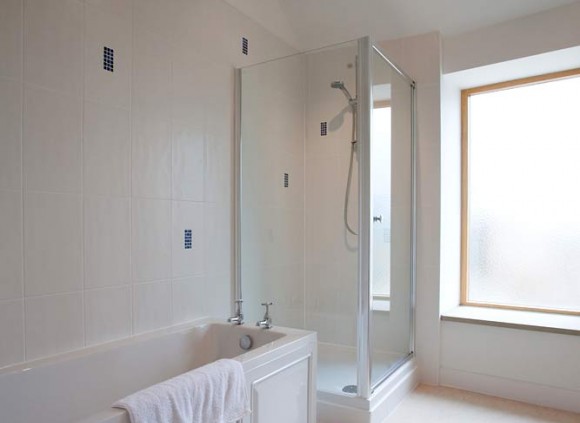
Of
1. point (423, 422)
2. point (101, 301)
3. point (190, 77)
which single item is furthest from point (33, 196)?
point (423, 422)

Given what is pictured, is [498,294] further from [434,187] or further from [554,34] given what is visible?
[554,34]

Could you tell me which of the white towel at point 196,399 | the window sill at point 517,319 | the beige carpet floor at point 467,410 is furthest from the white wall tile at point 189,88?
the window sill at point 517,319

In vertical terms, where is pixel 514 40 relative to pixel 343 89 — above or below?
above

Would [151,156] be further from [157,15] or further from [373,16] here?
[373,16]

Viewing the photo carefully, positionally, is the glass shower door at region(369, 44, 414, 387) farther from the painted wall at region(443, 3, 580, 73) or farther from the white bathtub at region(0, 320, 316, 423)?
the white bathtub at region(0, 320, 316, 423)

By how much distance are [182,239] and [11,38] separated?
113 cm

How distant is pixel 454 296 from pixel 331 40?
213 cm

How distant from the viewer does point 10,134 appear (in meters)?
1.57

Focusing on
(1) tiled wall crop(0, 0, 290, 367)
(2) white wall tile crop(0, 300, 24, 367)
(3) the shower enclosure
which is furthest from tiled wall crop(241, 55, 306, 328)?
(2) white wall tile crop(0, 300, 24, 367)

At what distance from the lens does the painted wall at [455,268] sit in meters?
2.67

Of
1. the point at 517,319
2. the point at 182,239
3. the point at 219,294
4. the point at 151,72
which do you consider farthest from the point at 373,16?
the point at 517,319

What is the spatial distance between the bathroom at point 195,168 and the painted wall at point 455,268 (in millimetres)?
10

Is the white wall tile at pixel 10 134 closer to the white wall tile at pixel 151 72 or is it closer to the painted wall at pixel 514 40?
the white wall tile at pixel 151 72

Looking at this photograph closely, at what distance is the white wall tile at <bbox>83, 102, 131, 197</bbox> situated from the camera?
6.00 ft
